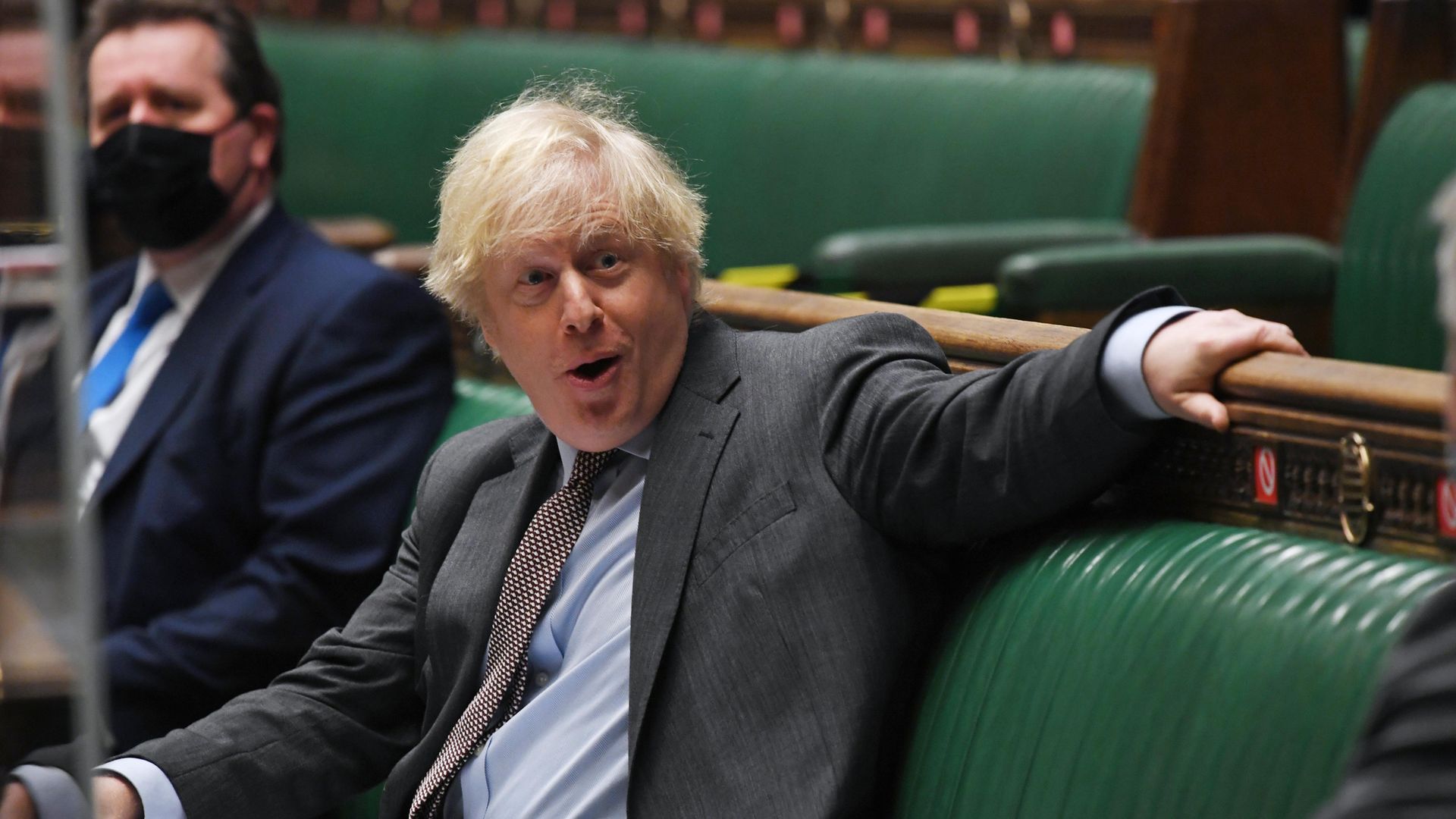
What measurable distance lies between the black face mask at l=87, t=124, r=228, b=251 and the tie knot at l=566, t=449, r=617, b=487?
107 centimetres

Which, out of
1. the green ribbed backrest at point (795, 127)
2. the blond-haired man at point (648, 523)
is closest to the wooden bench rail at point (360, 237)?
the green ribbed backrest at point (795, 127)

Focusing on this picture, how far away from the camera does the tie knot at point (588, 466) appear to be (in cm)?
153

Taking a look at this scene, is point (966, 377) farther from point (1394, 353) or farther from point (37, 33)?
point (1394, 353)

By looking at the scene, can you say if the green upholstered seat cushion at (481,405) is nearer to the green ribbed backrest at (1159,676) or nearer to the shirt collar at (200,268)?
the shirt collar at (200,268)

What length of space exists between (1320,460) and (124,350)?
1.76 metres

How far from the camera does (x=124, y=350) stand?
2389mm

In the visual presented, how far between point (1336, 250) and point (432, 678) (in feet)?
6.68

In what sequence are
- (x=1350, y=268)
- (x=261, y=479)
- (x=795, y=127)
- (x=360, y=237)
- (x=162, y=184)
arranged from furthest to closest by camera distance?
(x=795, y=127) < (x=360, y=237) < (x=1350, y=268) < (x=162, y=184) < (x=261, y=479)

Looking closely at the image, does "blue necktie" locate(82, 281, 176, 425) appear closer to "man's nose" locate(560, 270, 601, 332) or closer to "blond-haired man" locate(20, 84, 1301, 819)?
"blond-haired man" locate(20, 84, 1301, 819)

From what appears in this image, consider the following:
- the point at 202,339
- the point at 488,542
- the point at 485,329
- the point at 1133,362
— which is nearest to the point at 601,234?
the point at 485,329

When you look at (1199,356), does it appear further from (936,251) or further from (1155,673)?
(936,251)

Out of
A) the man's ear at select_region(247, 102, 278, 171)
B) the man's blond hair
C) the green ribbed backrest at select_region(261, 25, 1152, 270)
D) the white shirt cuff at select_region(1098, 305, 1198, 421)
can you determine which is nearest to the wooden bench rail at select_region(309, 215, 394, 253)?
the green ribbed backrest at select_region(261, 25, 1152, 270)

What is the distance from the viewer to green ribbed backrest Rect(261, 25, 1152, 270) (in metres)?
3.53

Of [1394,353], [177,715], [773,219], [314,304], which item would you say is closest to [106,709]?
[177,715]
